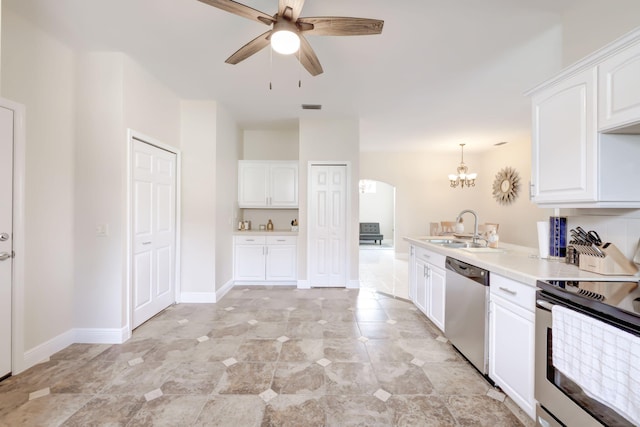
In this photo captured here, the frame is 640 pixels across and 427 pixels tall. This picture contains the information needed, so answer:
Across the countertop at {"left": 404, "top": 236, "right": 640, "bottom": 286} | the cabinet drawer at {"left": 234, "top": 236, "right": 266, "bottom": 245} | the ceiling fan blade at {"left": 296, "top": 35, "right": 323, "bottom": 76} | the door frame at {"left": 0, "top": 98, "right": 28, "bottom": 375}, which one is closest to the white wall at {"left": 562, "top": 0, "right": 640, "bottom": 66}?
the countertop at {"left": 404, "top": 236, "right": 640, "bottom": 286}

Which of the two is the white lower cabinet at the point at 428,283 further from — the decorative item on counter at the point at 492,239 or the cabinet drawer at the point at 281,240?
the cabinet drawer at the point at 281,240

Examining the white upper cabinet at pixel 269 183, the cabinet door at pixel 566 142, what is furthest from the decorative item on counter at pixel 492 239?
the white upper cabinet at pixel 269 183

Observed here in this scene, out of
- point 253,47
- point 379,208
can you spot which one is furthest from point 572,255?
point 379,208

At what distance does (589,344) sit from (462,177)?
19.7ft

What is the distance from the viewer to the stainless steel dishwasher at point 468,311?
6.63ft

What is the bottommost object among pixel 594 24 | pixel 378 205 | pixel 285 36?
pixel 378 205

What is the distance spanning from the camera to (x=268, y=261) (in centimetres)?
467

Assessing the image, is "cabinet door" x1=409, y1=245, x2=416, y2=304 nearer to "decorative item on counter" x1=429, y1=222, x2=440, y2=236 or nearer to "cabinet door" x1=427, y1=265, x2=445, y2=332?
"cabinet door" x1=427, y1=265, x2=445, y2=332

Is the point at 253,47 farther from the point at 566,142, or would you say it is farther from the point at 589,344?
the point at 589,344

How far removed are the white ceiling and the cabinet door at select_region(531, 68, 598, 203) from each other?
83 centimetres

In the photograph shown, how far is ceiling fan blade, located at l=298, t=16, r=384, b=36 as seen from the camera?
1.73m

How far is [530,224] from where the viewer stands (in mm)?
6062

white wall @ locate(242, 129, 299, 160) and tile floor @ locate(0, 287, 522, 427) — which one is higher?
white wall @ locate(242, 129, 299, 160)

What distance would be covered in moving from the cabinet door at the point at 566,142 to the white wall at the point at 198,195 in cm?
362
